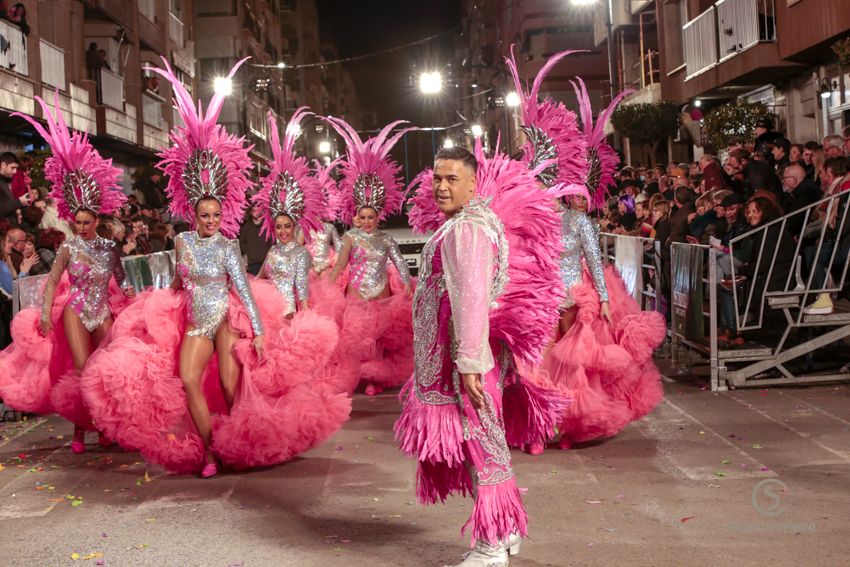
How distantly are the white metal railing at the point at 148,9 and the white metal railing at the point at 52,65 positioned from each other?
10015 millimetres

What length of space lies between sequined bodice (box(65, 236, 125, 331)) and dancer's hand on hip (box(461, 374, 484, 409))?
15.4 feet

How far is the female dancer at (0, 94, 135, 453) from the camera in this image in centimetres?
884

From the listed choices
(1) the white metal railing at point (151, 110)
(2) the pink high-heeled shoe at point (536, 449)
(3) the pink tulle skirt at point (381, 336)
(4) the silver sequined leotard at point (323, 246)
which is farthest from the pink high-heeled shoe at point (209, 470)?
(1) the white metal railing at point (151, 110)

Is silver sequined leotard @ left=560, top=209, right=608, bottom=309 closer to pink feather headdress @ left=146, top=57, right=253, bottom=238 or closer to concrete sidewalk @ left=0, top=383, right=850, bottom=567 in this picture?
concrete sidewalk @ left=0, top=383, right=850, bottom=567

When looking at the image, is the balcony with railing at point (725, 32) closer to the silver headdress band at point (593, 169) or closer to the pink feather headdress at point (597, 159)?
the pink feather headdress at point (597, 159)

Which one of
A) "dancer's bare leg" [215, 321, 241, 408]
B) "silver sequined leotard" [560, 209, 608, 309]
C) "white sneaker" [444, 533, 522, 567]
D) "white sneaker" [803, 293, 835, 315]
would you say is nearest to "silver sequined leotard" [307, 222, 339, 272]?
"white sneaker" [803, 293, 835, 315]

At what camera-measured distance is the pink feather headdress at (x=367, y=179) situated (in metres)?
12.1

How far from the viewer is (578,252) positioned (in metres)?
Result: 8.55

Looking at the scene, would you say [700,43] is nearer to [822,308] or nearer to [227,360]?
[822,308]

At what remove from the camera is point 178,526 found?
6.42 metres

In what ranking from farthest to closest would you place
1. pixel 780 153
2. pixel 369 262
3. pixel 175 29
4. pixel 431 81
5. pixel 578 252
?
pixel 175 29
pixel 431 81
pixel 780 153
pixel 369 262
pixel 578 252

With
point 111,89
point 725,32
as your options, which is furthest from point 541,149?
point 111,89

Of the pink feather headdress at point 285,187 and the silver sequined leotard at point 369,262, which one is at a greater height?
the pink feather headdress at point 285,187
